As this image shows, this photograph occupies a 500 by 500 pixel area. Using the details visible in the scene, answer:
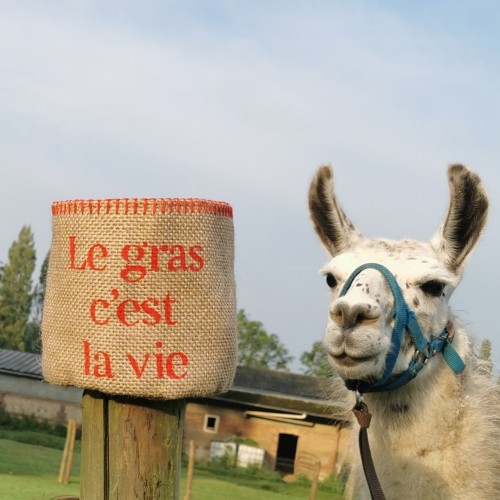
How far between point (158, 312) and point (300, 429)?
979 inches

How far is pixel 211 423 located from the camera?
27.8 m

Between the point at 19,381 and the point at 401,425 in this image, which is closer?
the point at 401,425

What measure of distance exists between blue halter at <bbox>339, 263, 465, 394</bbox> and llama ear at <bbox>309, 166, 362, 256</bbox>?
498 mm

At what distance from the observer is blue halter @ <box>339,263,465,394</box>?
131 inches

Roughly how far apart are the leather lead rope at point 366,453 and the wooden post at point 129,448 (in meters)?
0.78

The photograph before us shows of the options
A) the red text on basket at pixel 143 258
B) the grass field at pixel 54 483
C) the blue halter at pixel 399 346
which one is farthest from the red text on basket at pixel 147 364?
the grass field at pixel 54 483

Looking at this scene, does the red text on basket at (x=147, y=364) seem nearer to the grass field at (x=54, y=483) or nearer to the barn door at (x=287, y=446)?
the grass field at (x=54, y=483)

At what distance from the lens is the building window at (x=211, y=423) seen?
27609 millimetres

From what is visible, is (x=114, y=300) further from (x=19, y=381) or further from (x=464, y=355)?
(x=19, y=381)

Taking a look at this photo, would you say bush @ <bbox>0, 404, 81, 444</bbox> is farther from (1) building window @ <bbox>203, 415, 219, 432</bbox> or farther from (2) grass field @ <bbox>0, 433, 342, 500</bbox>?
(1) building window @ <bbox>203, 415, 219, 432</bbox>

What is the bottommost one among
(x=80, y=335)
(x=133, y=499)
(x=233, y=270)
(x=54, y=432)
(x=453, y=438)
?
(x=54, y=432)

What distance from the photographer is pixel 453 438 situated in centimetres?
351

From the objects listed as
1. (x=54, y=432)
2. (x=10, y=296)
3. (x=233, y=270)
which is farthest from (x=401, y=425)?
(x=10, y=296)

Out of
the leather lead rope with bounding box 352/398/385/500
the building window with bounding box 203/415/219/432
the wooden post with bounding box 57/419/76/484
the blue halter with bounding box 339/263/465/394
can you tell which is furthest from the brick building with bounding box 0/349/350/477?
the leather lead rope with bounding box 352/398/385/500
